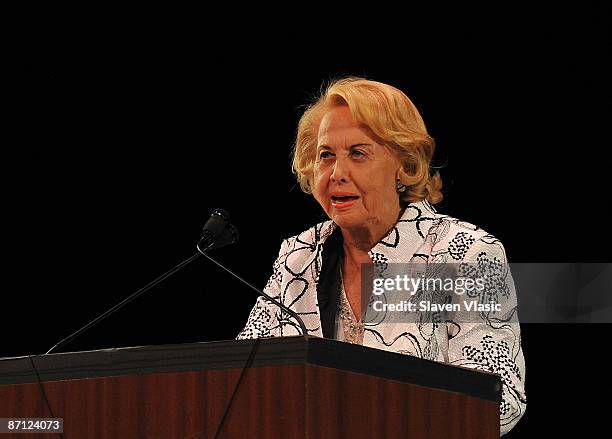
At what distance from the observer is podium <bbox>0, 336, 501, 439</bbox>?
6.01 ft

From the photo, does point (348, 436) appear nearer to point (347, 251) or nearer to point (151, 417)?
point (151, 417)

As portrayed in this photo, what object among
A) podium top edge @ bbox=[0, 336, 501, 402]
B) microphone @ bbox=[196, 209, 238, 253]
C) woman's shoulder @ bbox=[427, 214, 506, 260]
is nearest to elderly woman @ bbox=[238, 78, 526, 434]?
woman's shoulder @ bbox=[427, 214, 506, 260]

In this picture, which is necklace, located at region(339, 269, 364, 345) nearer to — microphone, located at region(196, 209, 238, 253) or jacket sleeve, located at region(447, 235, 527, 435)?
jacket sleeve, located at region(447, 235, 527, 435)

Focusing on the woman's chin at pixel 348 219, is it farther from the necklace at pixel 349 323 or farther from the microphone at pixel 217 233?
the microphone at pixel 217 233

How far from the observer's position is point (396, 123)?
3.02 metres

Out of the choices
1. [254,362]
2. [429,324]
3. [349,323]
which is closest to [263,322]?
[349,323]

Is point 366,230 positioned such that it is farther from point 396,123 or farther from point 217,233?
point 217,233

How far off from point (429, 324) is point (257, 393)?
3.40 ft

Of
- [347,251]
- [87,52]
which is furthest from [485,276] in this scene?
[87,52]

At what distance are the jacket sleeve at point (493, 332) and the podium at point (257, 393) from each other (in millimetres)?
456

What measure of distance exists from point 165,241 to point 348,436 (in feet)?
6.98

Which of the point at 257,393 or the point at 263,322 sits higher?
the point at 263,322

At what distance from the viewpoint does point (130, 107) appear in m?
3.93

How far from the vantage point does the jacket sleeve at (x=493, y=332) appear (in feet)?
8.32
